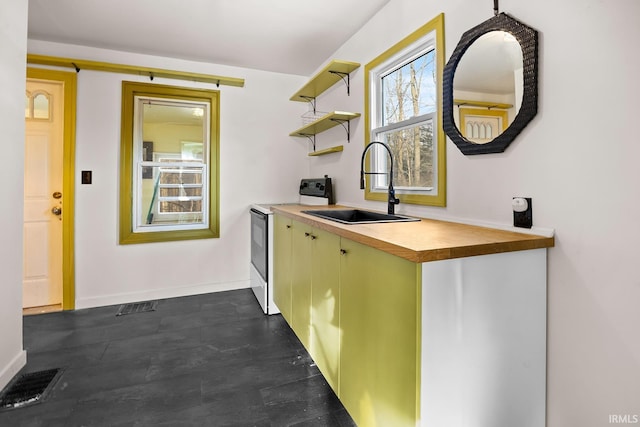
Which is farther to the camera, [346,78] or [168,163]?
[168,163]

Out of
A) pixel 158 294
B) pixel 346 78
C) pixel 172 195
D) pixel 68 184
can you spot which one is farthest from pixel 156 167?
pixel 346 78

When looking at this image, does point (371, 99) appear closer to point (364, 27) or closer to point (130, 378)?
point (364, 27)

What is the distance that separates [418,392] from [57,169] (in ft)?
11.8

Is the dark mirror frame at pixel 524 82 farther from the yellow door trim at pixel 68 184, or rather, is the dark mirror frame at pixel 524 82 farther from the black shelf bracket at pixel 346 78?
the yellow door trim at pixel 68 184

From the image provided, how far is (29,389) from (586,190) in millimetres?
2901

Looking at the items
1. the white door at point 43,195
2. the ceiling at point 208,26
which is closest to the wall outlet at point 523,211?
the ceiling at point 208,26

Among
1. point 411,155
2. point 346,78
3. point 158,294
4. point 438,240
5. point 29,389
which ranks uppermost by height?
point 346,78

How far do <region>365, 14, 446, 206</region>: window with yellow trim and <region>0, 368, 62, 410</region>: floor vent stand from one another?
2.35 metres

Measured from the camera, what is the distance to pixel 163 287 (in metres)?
3.40

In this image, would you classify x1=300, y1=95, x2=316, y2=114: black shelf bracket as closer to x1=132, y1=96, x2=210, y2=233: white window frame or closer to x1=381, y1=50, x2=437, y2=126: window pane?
x1=132, y1=96, x2=210, y2=233: white window frame

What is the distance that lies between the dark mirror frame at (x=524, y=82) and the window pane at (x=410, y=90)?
23 cm

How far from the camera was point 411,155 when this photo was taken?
2.26 metres

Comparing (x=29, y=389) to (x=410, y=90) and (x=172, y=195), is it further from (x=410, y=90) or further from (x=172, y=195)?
(x=410, y=90)

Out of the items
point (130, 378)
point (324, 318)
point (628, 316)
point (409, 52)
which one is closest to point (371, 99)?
point (409, 52)
